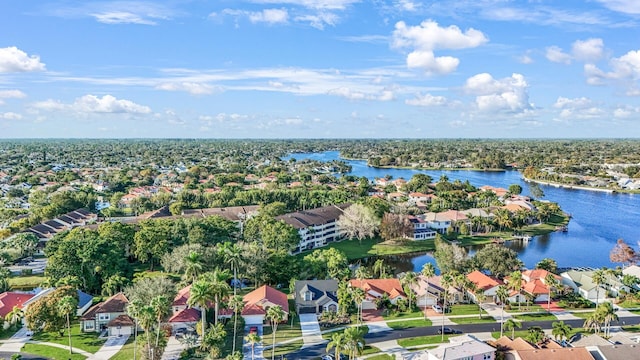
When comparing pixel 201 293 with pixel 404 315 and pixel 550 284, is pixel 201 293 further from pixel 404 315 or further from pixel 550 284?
pixel 550 284

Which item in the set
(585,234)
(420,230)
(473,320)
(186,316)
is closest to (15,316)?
(186,316)

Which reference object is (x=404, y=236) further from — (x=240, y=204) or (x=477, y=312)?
(x=240, y=204)

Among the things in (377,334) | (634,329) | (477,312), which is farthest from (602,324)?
(377,334)

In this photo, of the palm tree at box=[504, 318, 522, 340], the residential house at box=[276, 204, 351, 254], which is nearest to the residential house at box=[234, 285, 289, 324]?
the palm tree at box=[504, 318, 522, 340]

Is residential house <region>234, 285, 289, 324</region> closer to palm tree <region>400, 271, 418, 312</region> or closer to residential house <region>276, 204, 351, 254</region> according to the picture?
palm tree <region>400, 271, 418, 312</region>

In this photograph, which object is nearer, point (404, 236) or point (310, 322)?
point (310, 322)

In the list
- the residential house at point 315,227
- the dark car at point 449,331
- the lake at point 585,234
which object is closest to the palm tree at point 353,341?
the dark car at point 449,331
